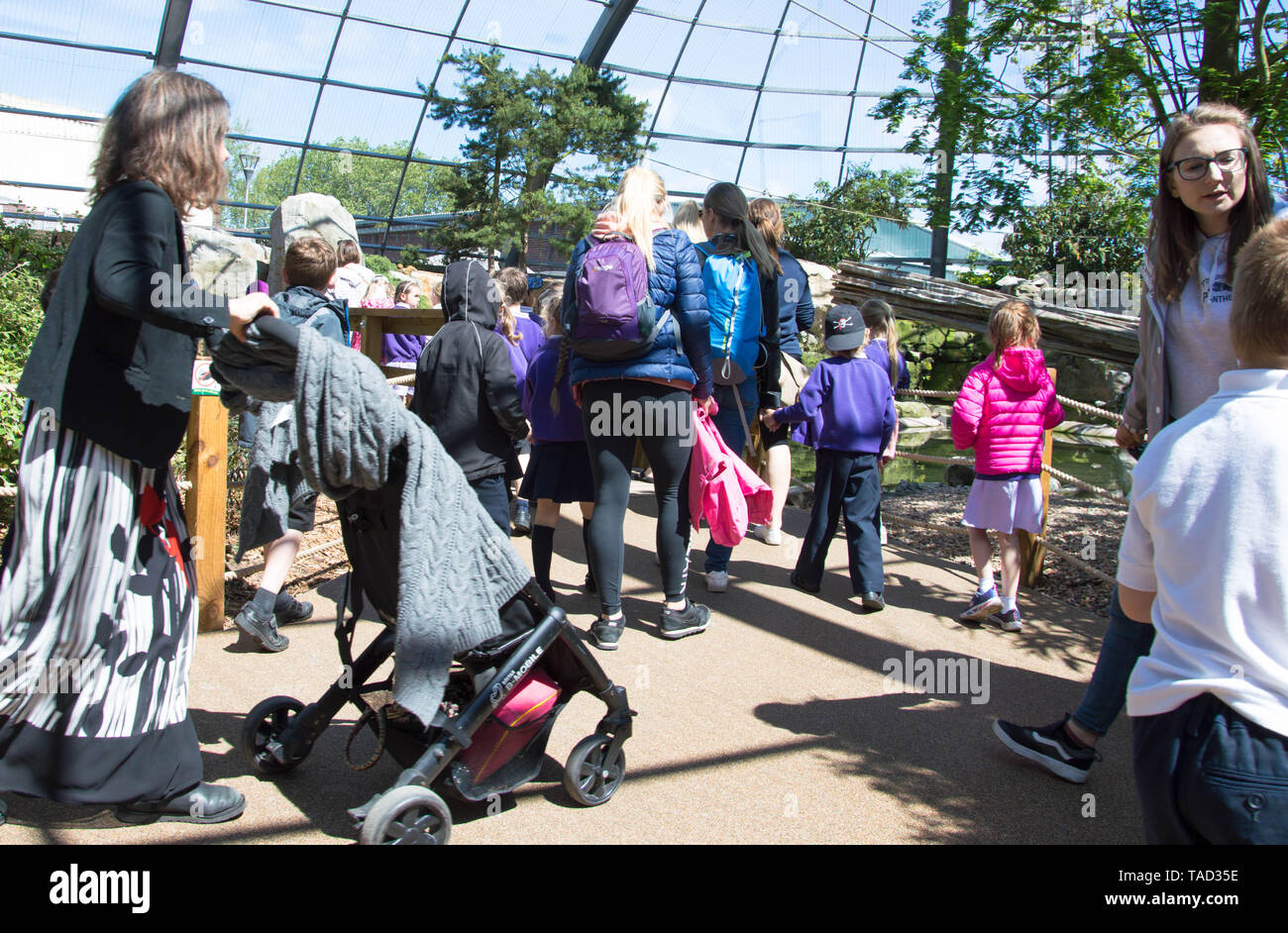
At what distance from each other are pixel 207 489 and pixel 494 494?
1.19 meters

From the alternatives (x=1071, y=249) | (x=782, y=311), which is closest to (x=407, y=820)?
(x=782, y=311)

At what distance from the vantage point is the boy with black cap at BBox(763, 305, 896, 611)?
5.10 meters

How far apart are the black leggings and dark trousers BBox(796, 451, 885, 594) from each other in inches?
43.0

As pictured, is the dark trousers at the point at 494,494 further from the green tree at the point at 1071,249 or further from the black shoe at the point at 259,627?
the green tree at the point at 1071,249

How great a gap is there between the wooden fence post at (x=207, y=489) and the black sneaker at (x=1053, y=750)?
3180mm

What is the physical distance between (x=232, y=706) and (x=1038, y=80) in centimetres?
749

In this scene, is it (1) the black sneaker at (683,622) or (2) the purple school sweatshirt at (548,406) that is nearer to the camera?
(1) the black sneaker at (683,622)

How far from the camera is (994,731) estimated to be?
339 cm

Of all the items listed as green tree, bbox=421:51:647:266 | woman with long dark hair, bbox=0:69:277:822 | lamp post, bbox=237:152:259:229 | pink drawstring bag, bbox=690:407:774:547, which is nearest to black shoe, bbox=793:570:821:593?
pink drawstring bag, bbox=690:407:774:547

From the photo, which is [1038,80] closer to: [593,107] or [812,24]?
[593,107]

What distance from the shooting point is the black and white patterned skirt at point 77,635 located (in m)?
2.45

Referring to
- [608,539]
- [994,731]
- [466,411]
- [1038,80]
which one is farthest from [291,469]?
[1038,80]

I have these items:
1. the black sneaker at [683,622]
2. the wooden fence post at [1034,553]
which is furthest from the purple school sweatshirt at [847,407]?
the black sneaker at [683,622]

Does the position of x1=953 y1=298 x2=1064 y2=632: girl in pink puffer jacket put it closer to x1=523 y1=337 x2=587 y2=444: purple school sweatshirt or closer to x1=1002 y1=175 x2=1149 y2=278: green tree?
x1=523 y1=337 x2=587 y2=444: purple school sweatshirt
